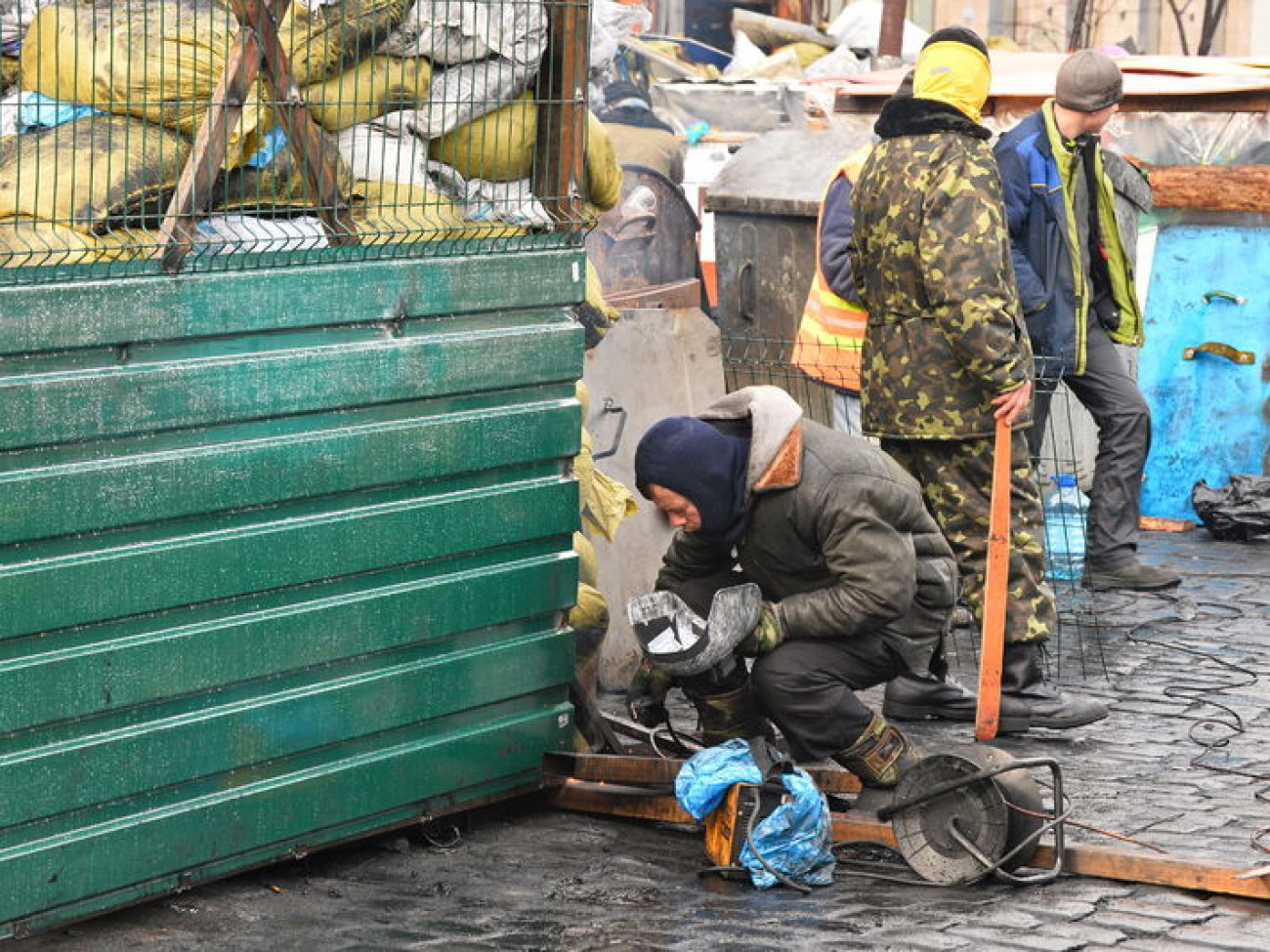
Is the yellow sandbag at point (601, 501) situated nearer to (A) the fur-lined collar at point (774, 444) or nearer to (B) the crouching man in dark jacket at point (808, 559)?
(B) the crouching man in dark jacket at point (808, 559)

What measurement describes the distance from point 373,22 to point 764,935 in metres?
2.28

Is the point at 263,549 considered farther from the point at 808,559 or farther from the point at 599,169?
the point at 599,169

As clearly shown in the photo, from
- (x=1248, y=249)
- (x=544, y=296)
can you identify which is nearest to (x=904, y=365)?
(x=544, y=296)

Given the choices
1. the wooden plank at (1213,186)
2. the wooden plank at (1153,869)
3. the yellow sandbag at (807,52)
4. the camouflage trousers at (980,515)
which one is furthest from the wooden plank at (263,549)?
the yellow sandbag at (807,52)

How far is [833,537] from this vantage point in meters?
5.19

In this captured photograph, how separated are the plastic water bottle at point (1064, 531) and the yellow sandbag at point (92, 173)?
176 inches

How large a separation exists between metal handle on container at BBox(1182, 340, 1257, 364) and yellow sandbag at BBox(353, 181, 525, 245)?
523cm

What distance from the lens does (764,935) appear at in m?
4.52

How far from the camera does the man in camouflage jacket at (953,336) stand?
6.36 meters

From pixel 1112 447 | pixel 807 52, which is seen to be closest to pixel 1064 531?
pixel 1112 447

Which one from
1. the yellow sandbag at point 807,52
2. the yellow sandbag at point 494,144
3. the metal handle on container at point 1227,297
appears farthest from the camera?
the yellow sandbag at point 807,52

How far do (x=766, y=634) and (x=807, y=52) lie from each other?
1385 centimetres

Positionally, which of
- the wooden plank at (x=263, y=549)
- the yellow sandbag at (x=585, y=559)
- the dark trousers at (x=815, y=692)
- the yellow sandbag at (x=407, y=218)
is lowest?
the dark trousers at (x=815, y=692)

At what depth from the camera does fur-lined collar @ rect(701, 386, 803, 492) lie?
513 centimetres
